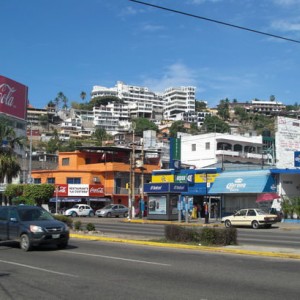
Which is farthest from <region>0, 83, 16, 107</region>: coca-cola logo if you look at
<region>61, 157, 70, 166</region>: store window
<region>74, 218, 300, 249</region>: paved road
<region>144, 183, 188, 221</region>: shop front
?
<region>74, 218, 300, 249</region>: paved road

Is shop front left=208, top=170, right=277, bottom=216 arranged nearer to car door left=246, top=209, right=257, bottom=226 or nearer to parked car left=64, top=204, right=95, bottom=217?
car door left=246, top=209, right=257, bottom=226

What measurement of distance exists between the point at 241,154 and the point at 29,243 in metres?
67.0

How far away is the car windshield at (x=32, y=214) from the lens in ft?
60.3

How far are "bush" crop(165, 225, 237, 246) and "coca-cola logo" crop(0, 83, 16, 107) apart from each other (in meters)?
62.8

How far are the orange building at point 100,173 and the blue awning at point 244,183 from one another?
20704 mm

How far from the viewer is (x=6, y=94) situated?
259ft

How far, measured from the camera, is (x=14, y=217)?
18531 millimetres

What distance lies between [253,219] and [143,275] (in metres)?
25.9

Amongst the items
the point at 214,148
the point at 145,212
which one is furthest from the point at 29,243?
the point at 214,148

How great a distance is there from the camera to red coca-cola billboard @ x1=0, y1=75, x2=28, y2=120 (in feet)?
257

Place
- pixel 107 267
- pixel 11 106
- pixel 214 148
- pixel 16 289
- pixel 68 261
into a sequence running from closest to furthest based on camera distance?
pixel 16 289
pixel 107 267
pixel 68 261
pixel 214 148
pixel 11 106

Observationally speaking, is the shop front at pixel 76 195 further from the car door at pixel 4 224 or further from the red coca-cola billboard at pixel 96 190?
the car door at pixel 4 224

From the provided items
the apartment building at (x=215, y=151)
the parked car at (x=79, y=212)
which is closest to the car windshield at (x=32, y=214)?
the parked car at (x=79, y=212)

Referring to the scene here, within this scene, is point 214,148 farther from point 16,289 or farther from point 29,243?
point 16,289
